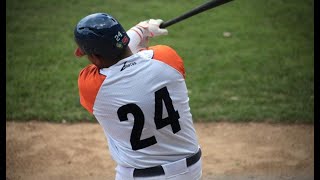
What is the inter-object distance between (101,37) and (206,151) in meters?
3.43

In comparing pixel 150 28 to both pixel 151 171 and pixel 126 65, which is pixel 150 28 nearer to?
pixel 126 65

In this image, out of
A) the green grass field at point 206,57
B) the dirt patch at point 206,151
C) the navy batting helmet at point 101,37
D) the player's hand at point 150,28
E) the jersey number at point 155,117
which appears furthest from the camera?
the green grass field at point 206,57

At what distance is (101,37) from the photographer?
113 inches

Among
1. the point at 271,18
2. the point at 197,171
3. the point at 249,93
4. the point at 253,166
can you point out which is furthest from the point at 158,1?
the point at 197,171

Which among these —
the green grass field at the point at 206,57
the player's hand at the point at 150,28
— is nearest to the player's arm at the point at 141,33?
the player's hand at the point at 150,28

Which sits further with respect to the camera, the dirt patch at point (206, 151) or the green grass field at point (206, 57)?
the green grass field at point (206, 57)

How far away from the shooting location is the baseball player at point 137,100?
296 cm

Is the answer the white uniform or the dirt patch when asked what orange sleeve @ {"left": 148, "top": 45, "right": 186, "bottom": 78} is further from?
the dirt patch

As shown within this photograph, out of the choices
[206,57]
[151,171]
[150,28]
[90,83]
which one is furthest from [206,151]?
[206,57]

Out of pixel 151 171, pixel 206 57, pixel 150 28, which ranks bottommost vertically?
pixel 206 57

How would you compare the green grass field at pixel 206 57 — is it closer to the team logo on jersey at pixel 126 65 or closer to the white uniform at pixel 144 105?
the white uniform at pixel 144 105

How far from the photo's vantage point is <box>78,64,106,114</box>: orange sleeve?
9.89 ft

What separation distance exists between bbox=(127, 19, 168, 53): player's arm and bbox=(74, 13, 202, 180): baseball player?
0.40 metres

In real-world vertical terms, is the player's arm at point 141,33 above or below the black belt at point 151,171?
above
